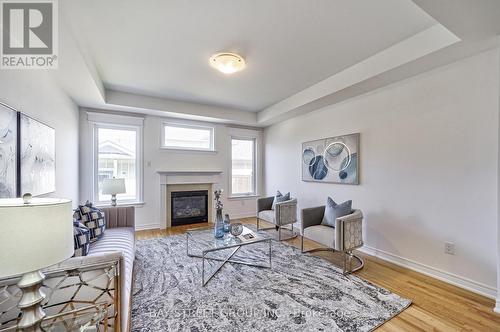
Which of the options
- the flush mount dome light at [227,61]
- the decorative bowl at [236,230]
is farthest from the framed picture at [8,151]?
the decorative bowl at [236,230]

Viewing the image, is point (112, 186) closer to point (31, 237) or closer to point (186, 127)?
point (186, 127)

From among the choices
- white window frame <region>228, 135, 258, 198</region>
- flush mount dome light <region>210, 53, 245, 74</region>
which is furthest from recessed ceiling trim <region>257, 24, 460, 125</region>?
white window frame <region>228, 135, 258, 198</region>

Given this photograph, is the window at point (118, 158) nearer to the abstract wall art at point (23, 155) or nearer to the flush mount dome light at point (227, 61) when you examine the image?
the abstract wall art at point (23, 155)

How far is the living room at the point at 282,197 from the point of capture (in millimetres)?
1632

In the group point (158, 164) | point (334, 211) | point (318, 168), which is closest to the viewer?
point (334, 211)

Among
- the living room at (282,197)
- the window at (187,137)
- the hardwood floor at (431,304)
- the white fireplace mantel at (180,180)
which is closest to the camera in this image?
the living room at (282,197)

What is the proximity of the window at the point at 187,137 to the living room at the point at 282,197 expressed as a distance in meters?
0.71

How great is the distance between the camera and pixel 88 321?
3.84ft

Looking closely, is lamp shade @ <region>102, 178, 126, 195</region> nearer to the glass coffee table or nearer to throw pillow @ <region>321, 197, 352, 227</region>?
the glass coffee table

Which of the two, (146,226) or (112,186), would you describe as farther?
(146,226)

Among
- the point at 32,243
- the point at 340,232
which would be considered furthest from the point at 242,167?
the point at 32,243

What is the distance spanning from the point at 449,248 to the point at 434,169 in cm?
90

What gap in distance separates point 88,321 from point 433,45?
3.52m

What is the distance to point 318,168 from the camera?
13.8 feet
